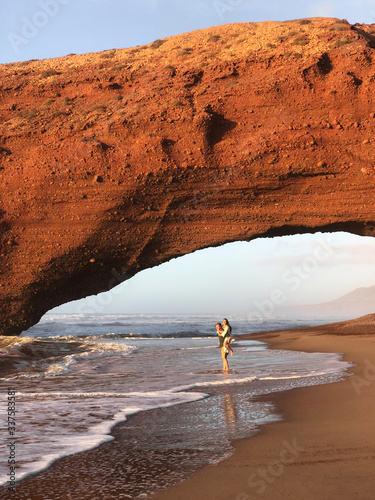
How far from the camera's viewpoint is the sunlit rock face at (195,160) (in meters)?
15.1

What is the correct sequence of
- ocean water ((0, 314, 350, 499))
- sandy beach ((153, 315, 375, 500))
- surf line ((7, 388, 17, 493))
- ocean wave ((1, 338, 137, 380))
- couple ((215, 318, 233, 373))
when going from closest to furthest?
sandy beach ((153, 315, 375, 500)) → surf line ((7, 388, 17, 493)) → ocean water ((0, 314, 350, 499)) → ocean wave ((1, 338, 137, 380)) → couple ((215, 318, 233, 373))

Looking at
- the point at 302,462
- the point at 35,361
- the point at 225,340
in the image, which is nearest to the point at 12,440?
the point at 302,462

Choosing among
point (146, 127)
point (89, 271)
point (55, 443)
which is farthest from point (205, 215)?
point (55, 443)

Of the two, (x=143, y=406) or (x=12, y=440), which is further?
(x=143, y=406)

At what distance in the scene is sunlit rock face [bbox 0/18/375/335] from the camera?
1515cm

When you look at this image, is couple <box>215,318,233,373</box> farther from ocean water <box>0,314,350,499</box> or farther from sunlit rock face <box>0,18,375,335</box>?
sunlit rock face <box>0,18,375,335</box>

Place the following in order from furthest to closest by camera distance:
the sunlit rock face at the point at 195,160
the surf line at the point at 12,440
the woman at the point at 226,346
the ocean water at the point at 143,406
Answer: the sunlit rock face at the point at 195,160 < the woman at the point at 226,346 < the ocean water at the point at 143,406 < the surf line at the point at 12,440

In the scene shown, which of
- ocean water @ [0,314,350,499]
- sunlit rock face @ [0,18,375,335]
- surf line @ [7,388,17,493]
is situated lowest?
ocean water @ [0,314,350,499]

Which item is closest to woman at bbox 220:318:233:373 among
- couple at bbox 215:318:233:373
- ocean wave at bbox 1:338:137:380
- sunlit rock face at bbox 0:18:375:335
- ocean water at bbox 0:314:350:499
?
couple at bbox 215:318:233:373

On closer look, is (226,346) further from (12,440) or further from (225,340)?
(12,440)

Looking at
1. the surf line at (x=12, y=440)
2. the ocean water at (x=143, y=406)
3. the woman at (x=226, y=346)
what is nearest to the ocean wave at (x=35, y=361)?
the ocean water at (x=143, y=406)

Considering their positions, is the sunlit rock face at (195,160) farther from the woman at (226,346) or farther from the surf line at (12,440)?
the surf line at (12,440)

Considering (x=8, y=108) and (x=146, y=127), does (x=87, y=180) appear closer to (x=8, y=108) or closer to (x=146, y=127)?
(x=146, y=127)

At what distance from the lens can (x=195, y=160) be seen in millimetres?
15156
